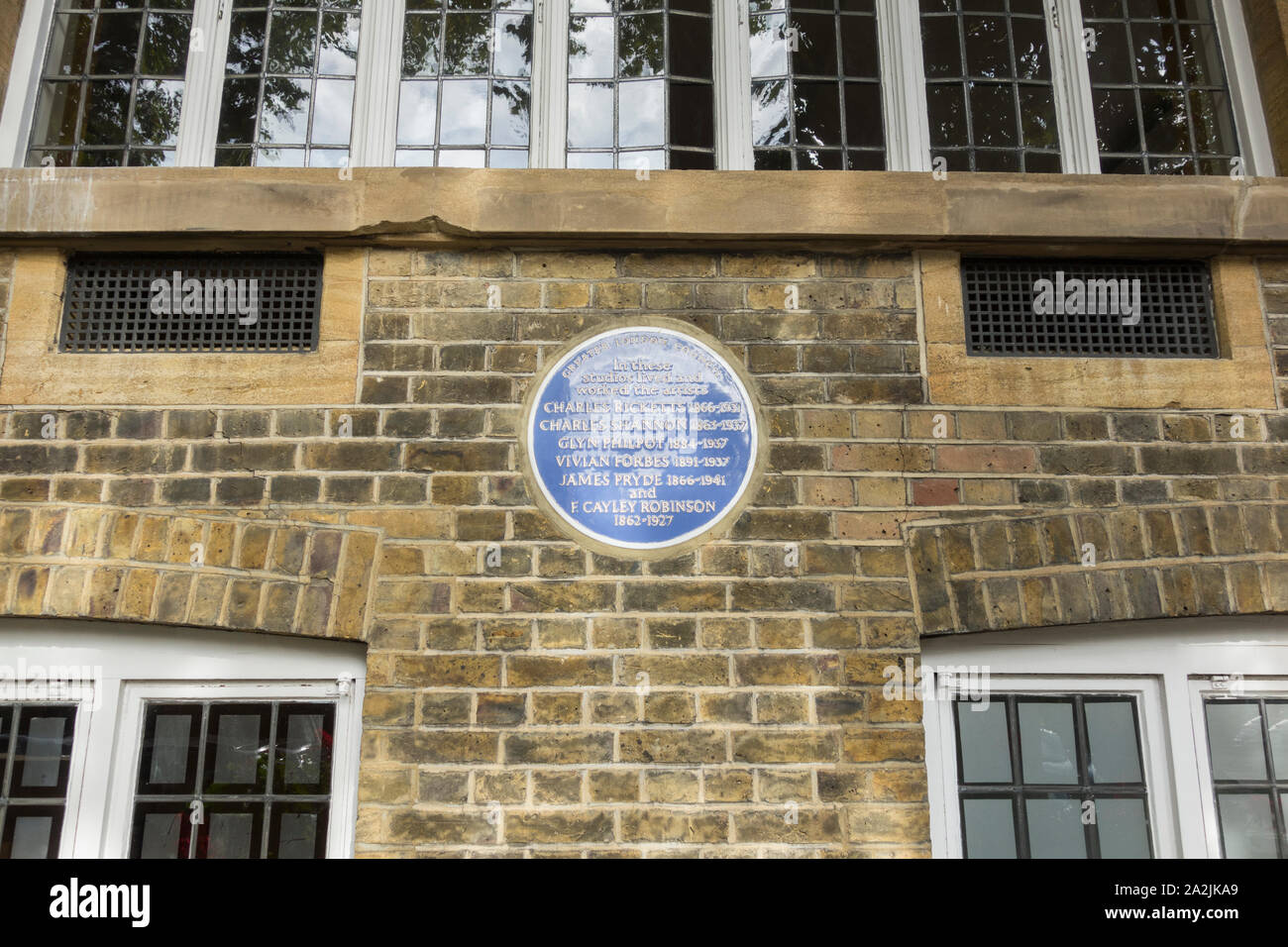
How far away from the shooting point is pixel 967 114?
169 inches

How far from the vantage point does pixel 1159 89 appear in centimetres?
439

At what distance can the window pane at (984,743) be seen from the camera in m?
3.70

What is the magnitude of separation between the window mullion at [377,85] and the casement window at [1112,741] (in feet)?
9.30

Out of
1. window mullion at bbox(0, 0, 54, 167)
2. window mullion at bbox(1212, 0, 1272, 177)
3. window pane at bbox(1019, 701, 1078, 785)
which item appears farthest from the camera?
window mullion at bbox(1212, 0, 1272, 177)

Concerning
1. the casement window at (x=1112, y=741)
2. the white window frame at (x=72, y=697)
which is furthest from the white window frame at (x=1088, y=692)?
the white window frame at (x=72, y=697)

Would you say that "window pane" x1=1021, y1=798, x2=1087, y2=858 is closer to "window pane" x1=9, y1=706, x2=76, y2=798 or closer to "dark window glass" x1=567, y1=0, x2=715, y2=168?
"dark window glass" x1=567, y1=0, x2=715, y2=168

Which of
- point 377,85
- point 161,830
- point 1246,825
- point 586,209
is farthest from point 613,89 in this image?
point 1246,825

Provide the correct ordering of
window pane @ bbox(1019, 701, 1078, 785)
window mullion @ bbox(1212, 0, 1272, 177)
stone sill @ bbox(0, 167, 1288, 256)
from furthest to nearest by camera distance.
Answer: window mullion @ bbox(1212, 0, 1272, 177), stone sill @ bbox(0, 167, 1288, 256), window pane @ bbox(1019, 701, 1078, 785)

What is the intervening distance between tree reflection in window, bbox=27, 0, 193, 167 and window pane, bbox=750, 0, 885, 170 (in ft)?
7.72

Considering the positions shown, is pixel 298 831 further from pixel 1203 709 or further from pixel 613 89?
pixel 1203 709

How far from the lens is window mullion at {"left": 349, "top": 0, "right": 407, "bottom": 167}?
4164 mm

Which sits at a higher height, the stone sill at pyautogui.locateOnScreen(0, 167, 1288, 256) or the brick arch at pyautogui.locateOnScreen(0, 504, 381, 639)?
the stone sill at pyautogui.locateOnScreen(0, 167, 1288, 256)

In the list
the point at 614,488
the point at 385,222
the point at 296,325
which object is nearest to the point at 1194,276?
the point at 614,488

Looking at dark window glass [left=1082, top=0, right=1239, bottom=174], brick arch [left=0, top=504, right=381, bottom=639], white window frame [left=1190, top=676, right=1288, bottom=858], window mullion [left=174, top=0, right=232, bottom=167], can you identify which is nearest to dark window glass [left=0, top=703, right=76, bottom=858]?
brick arch [left=0, top=504, right=381, bottom=639]
